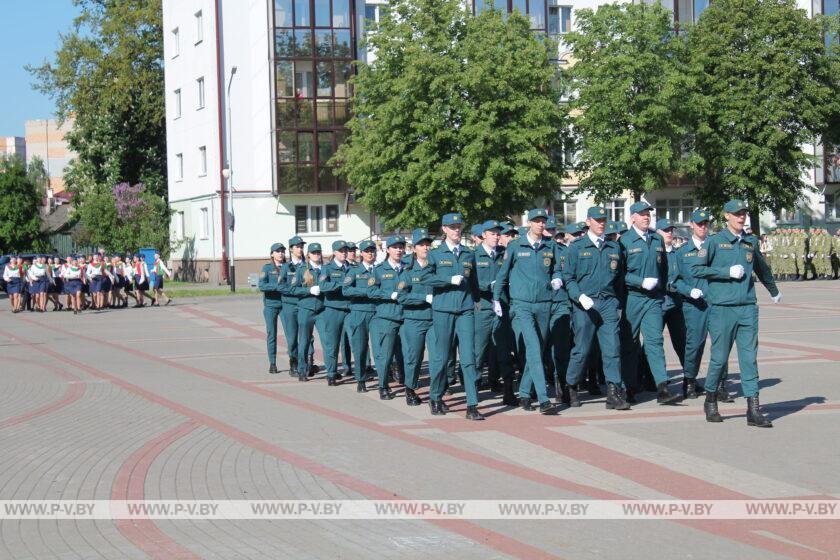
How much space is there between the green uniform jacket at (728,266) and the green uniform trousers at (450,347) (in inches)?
90.1

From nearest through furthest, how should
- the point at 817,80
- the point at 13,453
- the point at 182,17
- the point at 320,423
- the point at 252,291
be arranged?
the point at 13,453 → the point at 320,423 → the point at 252,291 → the point at 817,80 → the point at 182,17

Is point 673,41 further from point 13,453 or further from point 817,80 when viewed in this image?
point 13,453

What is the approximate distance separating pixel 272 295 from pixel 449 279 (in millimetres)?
5115

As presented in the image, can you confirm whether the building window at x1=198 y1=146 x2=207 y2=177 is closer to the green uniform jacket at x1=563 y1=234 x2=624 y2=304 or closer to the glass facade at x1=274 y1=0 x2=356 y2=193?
the glass facade at x1=274 y1=0 x2=356 y2=193

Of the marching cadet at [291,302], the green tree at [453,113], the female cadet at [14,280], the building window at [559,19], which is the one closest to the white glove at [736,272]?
the marching cadet at [291,302]

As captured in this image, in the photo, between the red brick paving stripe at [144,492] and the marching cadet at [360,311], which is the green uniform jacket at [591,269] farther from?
the red brick paving stripe at [144,492]

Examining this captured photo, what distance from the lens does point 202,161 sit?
51.0 m

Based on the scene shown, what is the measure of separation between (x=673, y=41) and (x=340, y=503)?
1384 inches

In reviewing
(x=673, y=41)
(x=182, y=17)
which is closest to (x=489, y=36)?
(x=673, y=41)

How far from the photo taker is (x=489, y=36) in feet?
123

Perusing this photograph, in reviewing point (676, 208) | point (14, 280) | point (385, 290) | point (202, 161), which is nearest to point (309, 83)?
point (202, 161)

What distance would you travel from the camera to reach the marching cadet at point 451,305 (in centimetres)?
1088

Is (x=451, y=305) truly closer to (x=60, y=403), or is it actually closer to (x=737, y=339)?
(x=737, y=339)

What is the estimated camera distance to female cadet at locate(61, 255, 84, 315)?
3092cm
